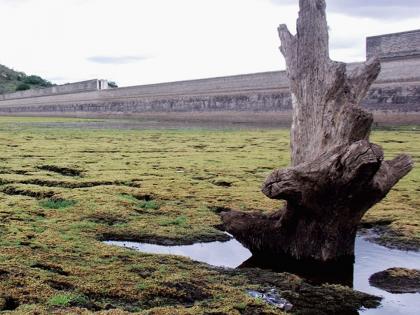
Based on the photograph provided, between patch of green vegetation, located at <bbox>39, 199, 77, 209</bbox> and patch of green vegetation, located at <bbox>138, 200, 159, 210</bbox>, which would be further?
patch of green vegetation, located at <bbox>138, 200, 159, 210</bbox>

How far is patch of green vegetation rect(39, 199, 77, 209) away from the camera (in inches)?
224

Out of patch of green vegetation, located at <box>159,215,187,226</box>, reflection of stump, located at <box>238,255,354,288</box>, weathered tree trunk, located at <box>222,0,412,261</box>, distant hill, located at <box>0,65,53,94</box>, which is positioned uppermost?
distant hill, located at <box>0,65,53,94</box>

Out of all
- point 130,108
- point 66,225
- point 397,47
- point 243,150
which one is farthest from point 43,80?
point 66,225

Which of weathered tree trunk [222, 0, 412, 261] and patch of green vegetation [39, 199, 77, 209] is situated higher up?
weathered tree trunk [222, 0, 412, 261]

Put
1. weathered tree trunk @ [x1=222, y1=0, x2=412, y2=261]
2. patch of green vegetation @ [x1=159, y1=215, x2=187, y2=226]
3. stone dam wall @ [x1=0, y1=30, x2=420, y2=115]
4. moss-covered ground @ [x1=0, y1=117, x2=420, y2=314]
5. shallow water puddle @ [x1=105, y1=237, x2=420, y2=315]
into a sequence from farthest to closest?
stone dam wall @ [x1=0, y1=30, x2=420, y2=115] < patch of green vegetation @ [x1=159, y1=215, x2=187, y2=226] < shallow water puddle @ [x1=105, y1=237, x2=420, y2=315] < weathered tree trunk @ [x1=222, y1=0, x2=412, y2=261] < moss-covered ground @ [x1=0, y1=117, x2=420, y2=314]

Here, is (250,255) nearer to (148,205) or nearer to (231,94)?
(148,205)

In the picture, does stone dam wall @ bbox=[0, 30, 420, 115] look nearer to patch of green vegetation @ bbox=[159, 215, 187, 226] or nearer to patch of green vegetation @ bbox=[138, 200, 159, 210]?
patch of green vegetation @ bbox=[138, 200, 159, 210]

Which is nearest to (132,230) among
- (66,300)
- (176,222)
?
(176,222)

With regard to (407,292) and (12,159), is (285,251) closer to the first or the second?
(407,292)

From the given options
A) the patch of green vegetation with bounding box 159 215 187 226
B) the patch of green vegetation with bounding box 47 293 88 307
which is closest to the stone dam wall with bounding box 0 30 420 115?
the patch of green vegetation with bounding box 159 215 187 226

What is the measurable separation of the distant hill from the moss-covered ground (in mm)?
77819

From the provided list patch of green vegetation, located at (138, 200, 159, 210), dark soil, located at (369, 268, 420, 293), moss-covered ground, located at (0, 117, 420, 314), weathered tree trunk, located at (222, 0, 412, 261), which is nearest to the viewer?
moss-covered ground, located at (0, 117, 420, 314)

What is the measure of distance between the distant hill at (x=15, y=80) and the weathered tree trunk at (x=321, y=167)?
81.6 meters

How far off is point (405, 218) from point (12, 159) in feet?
21.9
